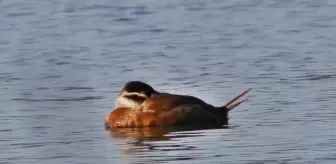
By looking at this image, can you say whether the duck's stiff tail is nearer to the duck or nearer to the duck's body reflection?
the duck

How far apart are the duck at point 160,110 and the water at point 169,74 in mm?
178

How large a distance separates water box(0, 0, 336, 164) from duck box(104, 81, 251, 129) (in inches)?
7.0

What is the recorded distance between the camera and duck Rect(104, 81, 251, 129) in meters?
14.7

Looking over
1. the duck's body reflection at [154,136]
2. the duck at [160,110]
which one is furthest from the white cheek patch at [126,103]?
the duck's body reflection at [154,136]

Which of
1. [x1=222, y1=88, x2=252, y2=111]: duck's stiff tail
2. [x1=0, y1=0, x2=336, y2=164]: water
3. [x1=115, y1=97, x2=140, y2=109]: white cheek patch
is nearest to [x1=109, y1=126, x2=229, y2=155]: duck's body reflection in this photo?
[x1=0, y1=0, x2=336, y2=164]: water

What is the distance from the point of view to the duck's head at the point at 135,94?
49.4ft

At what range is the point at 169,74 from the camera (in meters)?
17.8

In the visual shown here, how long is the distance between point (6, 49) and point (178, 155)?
9205mm

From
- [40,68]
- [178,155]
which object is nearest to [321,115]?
[178,155]

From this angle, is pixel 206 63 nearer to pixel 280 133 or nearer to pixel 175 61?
pixel 175 61

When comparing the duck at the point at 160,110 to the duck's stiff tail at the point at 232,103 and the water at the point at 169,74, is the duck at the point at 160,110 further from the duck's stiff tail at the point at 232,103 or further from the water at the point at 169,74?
the water at the point at 169,74

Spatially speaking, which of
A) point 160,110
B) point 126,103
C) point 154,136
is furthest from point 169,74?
point 154,136

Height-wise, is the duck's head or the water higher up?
the duck's head

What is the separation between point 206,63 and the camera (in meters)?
18.7
